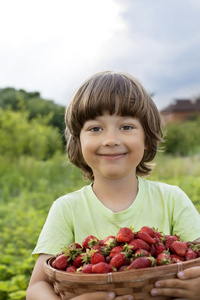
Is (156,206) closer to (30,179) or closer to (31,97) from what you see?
(30,179)

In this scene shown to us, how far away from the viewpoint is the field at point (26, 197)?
12.0 ft

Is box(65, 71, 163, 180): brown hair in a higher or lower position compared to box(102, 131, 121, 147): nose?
higher

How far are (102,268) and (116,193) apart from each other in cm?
66

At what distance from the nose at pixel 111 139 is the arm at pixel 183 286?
0.63 m

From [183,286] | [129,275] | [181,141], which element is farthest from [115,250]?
[181,141]

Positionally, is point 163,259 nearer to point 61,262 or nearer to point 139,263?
point 139,263

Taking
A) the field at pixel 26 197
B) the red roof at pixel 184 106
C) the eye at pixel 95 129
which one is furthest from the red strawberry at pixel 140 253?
the red roof at pixel 184 106

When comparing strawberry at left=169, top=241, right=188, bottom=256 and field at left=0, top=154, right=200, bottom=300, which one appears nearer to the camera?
strawberry at left=169, top=241, right=188, bottom=256

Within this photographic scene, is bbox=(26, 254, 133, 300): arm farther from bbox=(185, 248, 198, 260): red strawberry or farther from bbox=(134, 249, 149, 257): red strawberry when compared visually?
bbox=(185, 248, 198, 260): red strawberry

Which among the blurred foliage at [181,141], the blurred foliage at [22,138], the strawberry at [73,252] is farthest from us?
the blurred foliage at [181,141]

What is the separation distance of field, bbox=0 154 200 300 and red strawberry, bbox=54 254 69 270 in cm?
88

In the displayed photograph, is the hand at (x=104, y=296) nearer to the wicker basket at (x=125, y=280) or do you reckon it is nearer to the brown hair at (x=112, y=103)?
the wicker basket at (x=125, y=280)

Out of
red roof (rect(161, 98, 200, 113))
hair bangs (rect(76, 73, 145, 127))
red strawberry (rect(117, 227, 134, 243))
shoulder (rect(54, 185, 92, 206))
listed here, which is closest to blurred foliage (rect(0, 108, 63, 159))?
shoulder (rect(54, 185, 92, 206))

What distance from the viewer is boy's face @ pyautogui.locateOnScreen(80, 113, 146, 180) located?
6.13 feet
